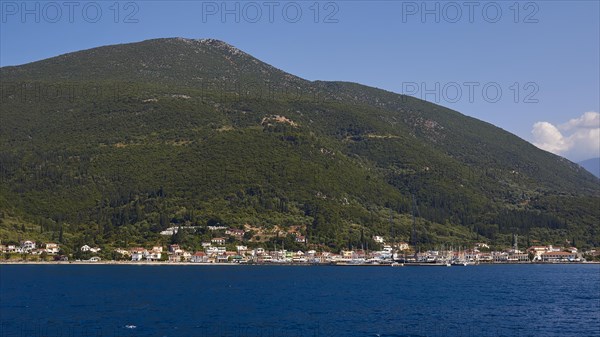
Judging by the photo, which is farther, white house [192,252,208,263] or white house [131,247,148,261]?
white house [192,252,208,263]

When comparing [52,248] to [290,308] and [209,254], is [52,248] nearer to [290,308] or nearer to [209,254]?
[209,254]

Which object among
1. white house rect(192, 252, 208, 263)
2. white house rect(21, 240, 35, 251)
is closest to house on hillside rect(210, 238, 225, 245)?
white house rect(192, 252, 208, 263)

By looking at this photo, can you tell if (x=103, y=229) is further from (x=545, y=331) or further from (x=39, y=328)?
(x=545, y=331)

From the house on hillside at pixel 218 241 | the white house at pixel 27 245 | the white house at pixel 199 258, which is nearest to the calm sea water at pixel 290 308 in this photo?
the white house at pixel 27 245

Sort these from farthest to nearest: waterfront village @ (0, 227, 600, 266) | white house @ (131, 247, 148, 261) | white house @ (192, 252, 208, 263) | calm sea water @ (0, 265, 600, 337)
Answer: white house @ (192, 252, 208, 263) → white house @ (131, 247, 148, 261) → waterfront village @ (0, 227, 600, 266) → calm sea water @ (0, 265, 600, 337)

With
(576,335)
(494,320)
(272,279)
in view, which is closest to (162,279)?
(272,279)

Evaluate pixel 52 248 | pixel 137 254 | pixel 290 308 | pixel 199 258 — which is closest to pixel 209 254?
pixel 199 258

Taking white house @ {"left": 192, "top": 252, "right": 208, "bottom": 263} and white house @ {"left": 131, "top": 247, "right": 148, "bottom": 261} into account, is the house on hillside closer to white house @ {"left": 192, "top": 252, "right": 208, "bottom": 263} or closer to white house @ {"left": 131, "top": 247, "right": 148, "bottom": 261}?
white house @ {"left": 192, "top": 252, "right": 208, "bottom": 263}

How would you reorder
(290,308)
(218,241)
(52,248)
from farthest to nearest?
1. (218,241)
2. (52,248)
3. (290,308)
